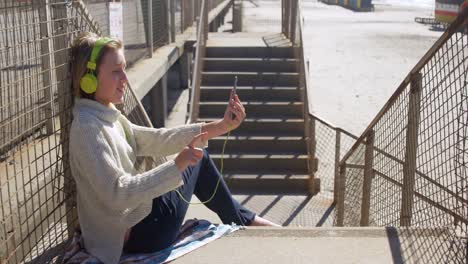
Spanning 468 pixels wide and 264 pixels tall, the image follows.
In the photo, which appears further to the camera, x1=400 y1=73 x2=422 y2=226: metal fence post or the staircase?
the staircase

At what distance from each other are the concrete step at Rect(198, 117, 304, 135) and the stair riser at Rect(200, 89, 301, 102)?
1.87 ft

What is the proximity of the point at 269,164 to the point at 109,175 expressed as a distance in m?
6.66

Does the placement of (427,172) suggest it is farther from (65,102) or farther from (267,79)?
(267,79)

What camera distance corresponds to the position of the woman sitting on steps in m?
2.38

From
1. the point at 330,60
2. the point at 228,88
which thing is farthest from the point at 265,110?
the point at 330,60

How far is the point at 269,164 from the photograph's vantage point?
29.2 ft

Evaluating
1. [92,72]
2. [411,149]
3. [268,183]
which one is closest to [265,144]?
[268,183]

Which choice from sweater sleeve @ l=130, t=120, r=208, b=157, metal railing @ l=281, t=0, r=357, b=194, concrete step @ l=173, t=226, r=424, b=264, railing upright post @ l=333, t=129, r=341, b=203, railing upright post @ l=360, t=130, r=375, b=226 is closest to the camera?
concrete step @ l=173, t=226, r=424, b=264

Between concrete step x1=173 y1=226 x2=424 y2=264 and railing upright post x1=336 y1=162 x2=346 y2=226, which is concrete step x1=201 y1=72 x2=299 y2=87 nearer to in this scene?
railing upright post x1=336 y1=162 x2=346 y2=226

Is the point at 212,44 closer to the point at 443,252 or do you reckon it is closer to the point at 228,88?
the point at 228,88

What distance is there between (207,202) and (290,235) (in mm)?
513

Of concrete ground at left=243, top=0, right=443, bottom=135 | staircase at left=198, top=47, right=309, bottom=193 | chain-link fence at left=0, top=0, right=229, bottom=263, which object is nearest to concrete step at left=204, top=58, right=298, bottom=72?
staircase at left=198, top=47, right=309, bottom=193

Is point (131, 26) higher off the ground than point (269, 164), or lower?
higher

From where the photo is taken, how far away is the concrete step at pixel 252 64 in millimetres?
10305
